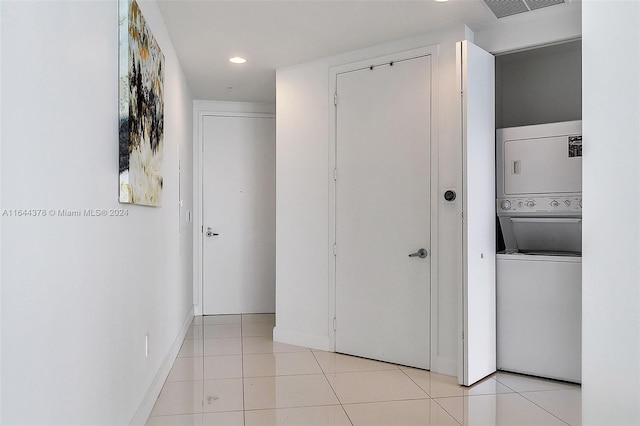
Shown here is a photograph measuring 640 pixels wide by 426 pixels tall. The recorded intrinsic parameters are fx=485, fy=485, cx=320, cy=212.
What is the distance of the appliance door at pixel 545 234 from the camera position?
359 cm

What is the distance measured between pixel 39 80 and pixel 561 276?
336 centimetres

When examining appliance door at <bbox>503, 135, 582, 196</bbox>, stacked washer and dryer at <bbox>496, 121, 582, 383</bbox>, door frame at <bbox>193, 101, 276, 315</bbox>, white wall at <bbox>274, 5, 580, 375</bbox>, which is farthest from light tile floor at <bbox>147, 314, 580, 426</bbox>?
door frame at <bbox>193, 101, 276, 315</bbox>

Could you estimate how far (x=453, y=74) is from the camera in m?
3.60

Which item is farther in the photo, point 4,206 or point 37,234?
point 37,234

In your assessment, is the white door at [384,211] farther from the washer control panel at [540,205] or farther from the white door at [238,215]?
the white door at [238,215]

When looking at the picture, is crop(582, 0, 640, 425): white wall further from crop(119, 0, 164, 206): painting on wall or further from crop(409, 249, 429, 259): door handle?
crop(409, 249, 429, 259): door handle

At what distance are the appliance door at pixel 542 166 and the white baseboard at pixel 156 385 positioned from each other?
283 cm

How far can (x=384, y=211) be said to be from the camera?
3.93 m

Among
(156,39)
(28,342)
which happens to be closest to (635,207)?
(28,342)

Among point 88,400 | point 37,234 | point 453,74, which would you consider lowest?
point 88,400

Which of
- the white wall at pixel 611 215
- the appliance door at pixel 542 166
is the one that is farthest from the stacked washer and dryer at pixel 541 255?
the white wall at pixel 611 215

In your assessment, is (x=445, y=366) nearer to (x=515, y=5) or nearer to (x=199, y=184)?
(x=515, y=5)

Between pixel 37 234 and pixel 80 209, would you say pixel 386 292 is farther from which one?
pixel 37 234

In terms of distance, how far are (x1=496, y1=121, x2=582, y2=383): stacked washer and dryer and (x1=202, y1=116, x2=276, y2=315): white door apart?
10.3 feet
